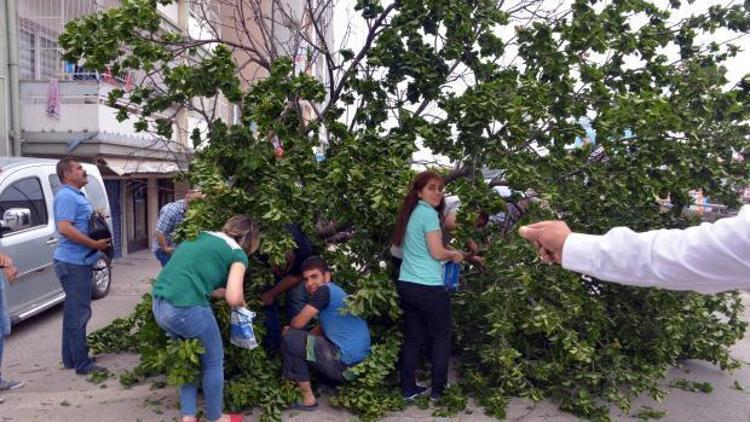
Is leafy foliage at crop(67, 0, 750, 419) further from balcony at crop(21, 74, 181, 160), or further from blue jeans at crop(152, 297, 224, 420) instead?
balcony at crop(21, 74, 181, 160)

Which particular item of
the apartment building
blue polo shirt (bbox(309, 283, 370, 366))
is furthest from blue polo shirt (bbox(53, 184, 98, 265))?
the apartment building

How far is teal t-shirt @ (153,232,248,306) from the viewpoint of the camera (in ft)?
13.9

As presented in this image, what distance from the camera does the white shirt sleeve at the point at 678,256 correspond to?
5.12 ft

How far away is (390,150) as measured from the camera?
5176 millimetres

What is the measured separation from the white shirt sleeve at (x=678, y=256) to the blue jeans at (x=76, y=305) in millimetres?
4858

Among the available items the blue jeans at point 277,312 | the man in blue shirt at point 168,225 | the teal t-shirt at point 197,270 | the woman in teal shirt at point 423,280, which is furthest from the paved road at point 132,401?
the man in blue shirt at point 168,225

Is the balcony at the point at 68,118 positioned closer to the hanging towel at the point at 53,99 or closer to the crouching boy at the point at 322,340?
the hanging towel at the point at 53,99

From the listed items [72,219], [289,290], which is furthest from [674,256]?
[72,219]

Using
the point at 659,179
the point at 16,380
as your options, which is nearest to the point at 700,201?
the point at 659,179

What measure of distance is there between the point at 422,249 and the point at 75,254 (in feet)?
9.78

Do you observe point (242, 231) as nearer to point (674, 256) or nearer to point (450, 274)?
point (450, 274)

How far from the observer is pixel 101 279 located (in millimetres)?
9664

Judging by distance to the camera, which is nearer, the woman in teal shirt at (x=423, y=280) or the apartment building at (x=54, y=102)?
the woman in teal shirt at (x=423, y=280)

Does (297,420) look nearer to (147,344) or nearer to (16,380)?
(147,344)
